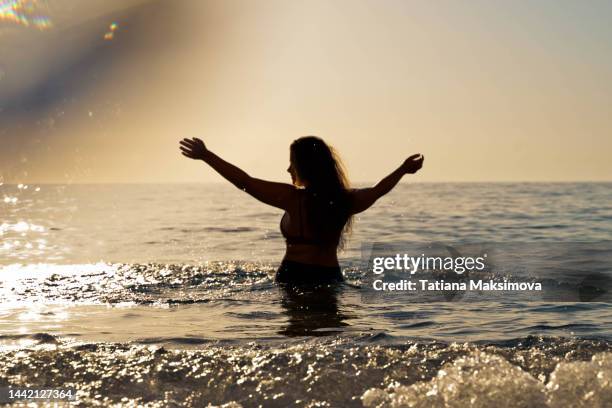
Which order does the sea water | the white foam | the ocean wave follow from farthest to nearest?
the sea water < the ocean wave < the white foam

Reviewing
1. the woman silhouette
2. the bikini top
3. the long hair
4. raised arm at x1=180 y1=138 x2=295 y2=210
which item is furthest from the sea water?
raised arm at x1=180 y1=138 x2=295 y2=210

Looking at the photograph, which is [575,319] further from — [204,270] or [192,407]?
[204,270]

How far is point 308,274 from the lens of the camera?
7.70m

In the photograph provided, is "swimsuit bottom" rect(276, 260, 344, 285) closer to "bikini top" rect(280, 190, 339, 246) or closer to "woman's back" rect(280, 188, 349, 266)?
"woman's back" rect(280, 188, 349, 266)

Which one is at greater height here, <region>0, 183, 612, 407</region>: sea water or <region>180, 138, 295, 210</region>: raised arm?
<region>180, 138, 295, 210</region>: raised arm

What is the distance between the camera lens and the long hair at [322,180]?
7.38 m

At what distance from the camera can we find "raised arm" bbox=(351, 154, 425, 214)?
712 cm

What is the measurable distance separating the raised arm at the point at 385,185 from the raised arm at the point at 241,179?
2.26 feet

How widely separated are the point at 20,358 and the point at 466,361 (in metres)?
2.82

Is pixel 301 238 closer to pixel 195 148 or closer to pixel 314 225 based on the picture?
pixel 314 225

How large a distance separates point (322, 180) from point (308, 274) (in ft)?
3.50

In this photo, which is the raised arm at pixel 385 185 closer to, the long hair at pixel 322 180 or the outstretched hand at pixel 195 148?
the long hair at pixel 322 180

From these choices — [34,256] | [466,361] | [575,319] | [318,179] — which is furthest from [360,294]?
[34,256]

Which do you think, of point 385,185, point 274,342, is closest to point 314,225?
point 385,185
